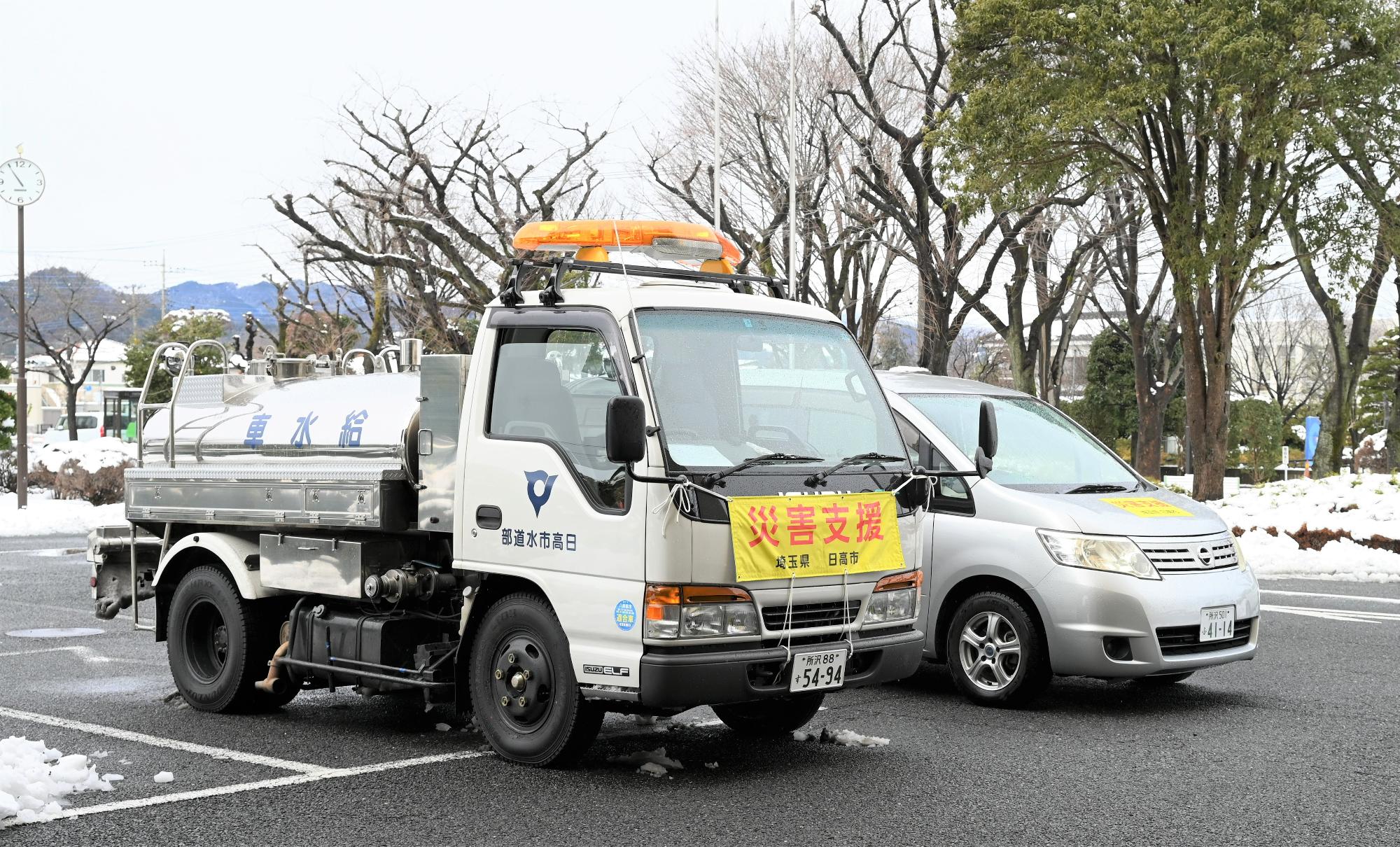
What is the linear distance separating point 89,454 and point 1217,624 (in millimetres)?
27425

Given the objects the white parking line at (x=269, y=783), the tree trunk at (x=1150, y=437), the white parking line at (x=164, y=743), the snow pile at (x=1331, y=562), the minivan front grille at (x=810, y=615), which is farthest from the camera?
the tree trunk at (x=1150, y=437)

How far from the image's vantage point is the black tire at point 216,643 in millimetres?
7668

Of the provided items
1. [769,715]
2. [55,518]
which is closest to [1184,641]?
[769,715]

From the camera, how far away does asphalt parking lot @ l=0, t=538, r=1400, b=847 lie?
532 centimetres

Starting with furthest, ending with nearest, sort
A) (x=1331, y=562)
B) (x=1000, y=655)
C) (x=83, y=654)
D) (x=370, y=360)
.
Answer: (x=1331, y=562) < (x=83, y=654) < (x=370, y=360) < (x=1000, y=655)

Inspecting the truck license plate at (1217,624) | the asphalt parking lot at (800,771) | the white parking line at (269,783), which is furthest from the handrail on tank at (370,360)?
the truck license plate at (1217,624)

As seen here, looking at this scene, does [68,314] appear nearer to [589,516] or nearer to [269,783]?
[269,783]

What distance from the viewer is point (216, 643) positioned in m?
8.05

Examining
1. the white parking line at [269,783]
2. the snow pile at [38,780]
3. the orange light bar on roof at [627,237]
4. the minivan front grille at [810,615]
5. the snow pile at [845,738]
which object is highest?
the orange light bar on roof at [627,237]

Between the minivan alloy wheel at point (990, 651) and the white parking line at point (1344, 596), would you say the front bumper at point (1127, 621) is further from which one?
the white parking line at point (1344, 596)

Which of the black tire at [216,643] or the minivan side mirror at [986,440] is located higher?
the minivan side mirror at [986,440]

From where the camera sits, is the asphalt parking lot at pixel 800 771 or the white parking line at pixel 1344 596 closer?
the asphalt parking lot at pixel 800 771

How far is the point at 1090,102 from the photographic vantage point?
19703 mm

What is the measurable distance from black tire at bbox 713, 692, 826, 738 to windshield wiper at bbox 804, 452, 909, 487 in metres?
1.41
